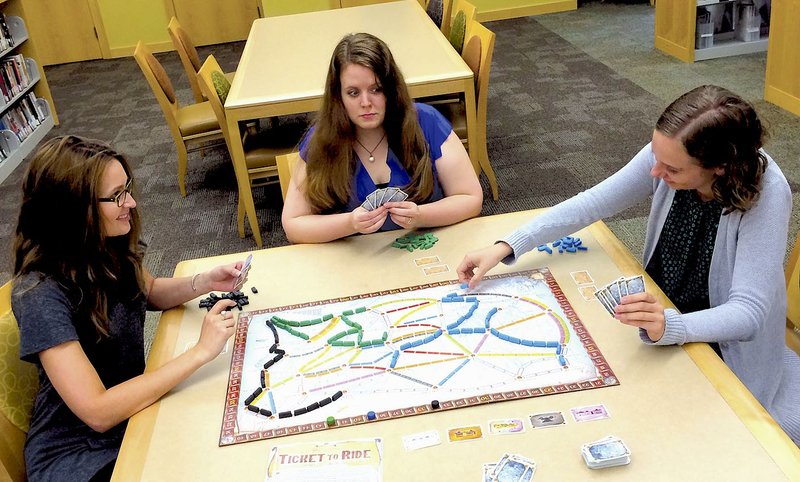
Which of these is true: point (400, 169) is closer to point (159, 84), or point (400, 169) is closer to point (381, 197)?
point (381, 197)

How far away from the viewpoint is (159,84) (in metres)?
4.14

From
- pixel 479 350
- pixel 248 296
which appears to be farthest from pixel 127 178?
pixel 479 350

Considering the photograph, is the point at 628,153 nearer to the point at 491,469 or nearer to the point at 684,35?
the point at 684,35

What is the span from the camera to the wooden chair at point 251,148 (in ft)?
11.3

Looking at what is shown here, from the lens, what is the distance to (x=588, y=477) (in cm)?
120

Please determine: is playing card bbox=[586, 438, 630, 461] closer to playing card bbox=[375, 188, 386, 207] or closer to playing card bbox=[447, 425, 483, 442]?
playing card bbox=[447, 425, 483, 442]

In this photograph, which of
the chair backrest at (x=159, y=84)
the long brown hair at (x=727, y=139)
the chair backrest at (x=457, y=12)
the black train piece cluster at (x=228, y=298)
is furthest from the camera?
the chair backrest at (x=159, y=84)

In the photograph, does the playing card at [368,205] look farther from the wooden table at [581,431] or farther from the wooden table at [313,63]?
the wooden table at [313,63]

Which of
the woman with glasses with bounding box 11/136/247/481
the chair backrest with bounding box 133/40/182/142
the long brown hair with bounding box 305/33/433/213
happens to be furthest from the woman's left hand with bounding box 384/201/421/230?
the chair backrest with bounding box 133/40/182/142

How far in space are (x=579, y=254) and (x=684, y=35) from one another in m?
4.65

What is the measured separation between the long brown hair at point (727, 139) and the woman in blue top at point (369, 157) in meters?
0.69

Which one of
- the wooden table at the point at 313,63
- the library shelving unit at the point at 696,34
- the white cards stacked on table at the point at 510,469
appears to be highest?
the white cards stacked on table at the point at 510,469

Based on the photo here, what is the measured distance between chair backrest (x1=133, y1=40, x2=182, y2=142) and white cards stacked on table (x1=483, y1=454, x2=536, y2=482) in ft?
11.0

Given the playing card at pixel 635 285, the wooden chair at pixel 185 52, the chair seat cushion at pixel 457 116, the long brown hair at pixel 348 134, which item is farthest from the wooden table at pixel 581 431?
the wooden chair at pixel 185 52
